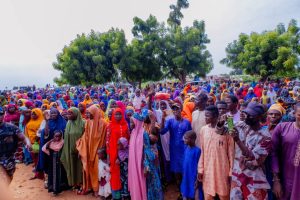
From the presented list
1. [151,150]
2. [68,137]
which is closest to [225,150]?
[151,150]

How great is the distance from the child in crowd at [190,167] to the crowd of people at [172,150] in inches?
0.6

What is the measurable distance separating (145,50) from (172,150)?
841 inches

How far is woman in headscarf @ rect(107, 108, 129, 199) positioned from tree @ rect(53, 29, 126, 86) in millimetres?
18858

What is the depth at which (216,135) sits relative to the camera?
3.64m

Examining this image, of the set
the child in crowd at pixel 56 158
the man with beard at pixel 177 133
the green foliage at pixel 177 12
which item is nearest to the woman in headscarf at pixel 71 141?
the child in crowd at pixel 56 158

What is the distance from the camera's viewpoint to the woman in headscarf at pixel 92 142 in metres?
5.50

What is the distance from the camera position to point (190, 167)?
14.2 ft

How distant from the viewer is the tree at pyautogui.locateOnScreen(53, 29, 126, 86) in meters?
23.9

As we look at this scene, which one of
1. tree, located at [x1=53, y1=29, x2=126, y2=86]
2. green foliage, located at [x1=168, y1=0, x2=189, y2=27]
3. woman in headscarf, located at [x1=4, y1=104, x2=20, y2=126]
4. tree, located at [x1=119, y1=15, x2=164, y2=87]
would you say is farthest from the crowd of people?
green foliage, located at [x1=168, y1=0, x2=189, y2=27]

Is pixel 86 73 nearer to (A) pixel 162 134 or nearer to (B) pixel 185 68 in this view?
(B) pixel 185 68

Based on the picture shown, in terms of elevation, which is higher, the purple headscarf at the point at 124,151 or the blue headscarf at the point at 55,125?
the blue headscarf at the point at 55,125

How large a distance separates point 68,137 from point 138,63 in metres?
19.9

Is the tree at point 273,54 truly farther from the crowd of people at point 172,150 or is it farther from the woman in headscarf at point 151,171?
the woman in headscarf at point 151,171

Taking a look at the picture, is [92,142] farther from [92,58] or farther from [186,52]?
[186,52]
